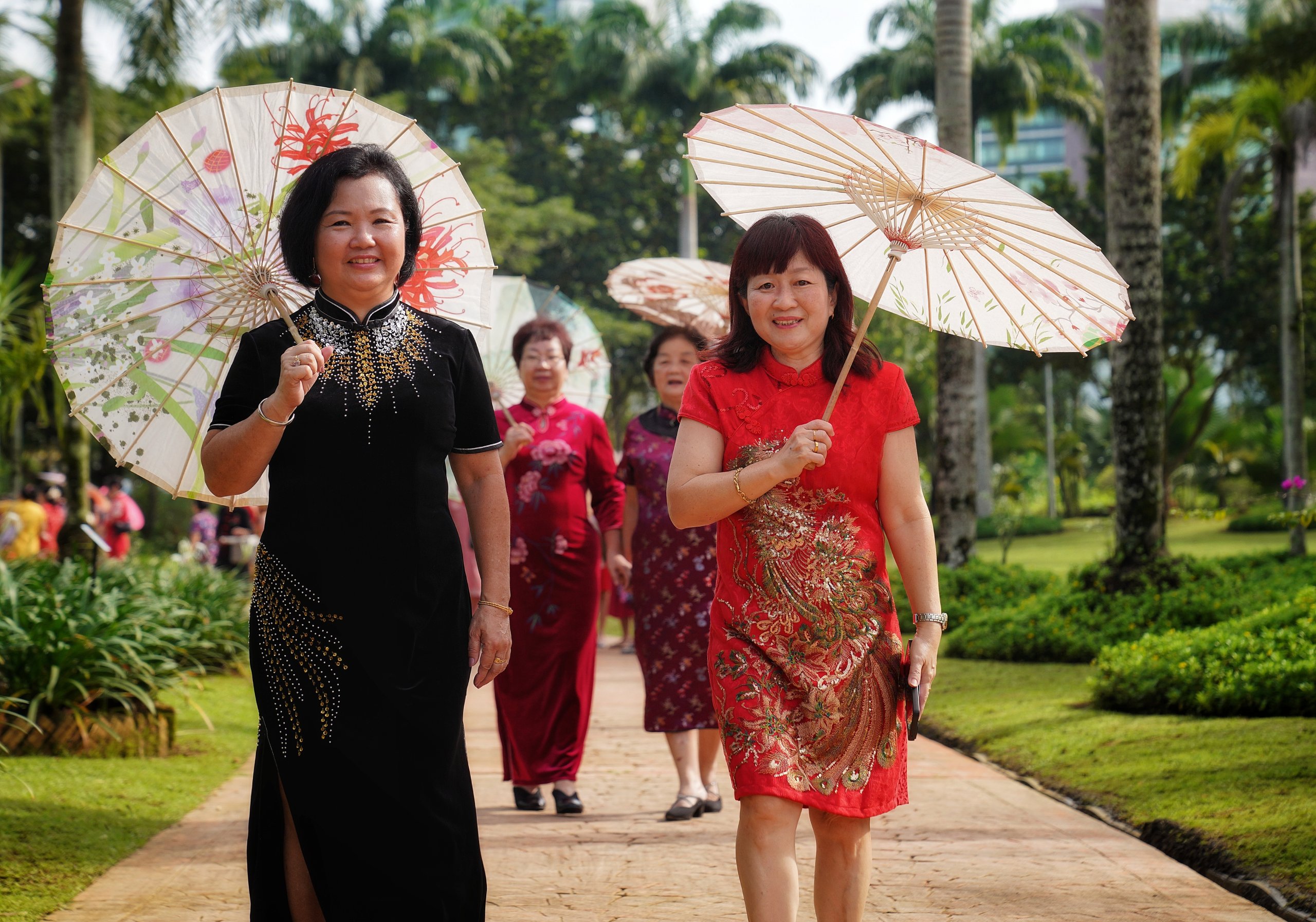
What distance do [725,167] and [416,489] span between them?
1445 millimetres

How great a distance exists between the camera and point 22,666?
21.6 ft

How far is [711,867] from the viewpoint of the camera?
4777 millimetres

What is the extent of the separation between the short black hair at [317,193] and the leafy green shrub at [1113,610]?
7.21 metres

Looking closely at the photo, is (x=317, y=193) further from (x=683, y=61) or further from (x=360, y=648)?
(x=683, y=61)

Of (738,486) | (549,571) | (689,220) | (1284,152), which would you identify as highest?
(689,220)

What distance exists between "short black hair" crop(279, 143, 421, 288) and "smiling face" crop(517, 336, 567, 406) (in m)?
3.16

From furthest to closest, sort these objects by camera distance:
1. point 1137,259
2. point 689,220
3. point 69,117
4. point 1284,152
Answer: point 689,220
point 1284,152
point 69,117
point 1137,259

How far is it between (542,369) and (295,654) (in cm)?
351

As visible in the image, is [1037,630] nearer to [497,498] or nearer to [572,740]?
[572,740]

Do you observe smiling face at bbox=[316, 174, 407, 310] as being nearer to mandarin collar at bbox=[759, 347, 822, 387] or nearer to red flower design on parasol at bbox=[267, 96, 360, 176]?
red flower design on parasol at bbox=[267, 96, 360, 176]

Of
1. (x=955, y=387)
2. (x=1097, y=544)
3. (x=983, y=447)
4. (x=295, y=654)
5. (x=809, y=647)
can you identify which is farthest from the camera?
(x=983, y=447)

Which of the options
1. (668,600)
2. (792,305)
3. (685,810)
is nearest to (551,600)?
(668,600)

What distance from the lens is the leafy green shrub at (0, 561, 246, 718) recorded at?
6566 millimetres

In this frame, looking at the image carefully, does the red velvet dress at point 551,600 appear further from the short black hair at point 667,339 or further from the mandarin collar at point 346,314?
the mandarin collar at point 346,314
